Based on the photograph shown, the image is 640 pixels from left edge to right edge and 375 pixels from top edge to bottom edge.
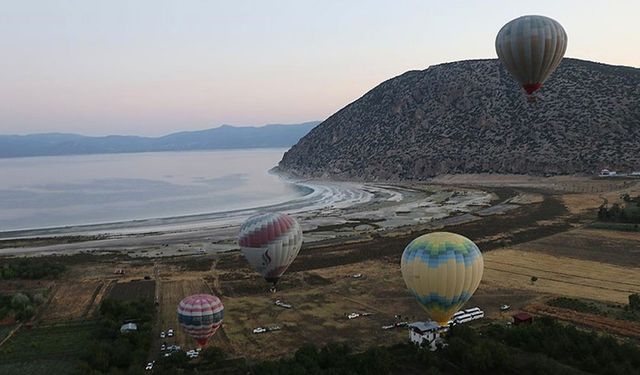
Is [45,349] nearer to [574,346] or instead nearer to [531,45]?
[574,346]

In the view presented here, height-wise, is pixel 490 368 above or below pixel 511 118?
below

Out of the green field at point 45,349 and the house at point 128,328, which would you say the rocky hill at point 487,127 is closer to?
the house at point 128,328

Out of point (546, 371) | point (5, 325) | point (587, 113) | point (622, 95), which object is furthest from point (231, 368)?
point (622, 95)

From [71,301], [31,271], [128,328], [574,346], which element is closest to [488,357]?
[574,346]

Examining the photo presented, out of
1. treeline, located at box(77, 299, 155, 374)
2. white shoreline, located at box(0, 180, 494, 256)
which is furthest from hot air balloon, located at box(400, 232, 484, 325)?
white shoreline, located at box(0, 180, 494, 256)

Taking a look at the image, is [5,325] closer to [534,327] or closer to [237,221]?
[534,327]

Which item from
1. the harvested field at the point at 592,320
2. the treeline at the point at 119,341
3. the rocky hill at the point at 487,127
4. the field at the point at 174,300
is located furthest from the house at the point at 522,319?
the rocky hill at the point at 487,127

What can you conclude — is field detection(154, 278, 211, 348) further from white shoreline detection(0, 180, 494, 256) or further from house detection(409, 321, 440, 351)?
white shoreline detection(0, 180, 494, 256)
